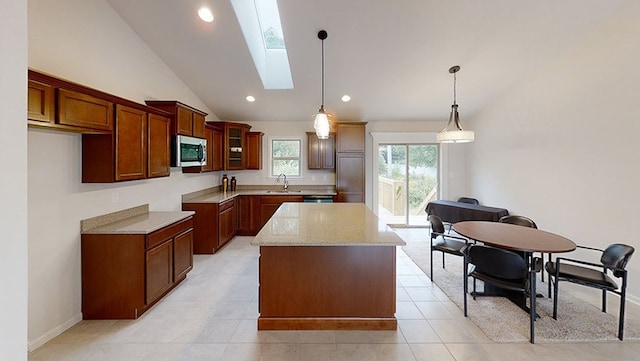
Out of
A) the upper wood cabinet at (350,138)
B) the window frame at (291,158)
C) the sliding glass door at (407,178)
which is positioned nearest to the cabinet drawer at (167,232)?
the window frame at (291,158)

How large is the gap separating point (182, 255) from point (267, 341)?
1663mm

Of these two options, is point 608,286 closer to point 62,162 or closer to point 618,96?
point 618,96

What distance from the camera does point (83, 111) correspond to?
2.32m

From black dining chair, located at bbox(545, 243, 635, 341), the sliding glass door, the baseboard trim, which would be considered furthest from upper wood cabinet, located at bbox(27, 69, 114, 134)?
the sliding glass door

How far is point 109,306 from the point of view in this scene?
2668 millimetres

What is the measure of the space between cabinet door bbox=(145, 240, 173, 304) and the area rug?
3115 mm

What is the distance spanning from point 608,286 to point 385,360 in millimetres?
2066

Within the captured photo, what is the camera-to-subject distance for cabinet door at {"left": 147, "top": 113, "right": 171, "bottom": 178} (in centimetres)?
319

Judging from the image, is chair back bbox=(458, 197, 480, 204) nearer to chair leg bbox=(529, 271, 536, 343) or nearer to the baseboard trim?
chair leg bbox=(529, 271, 536, 343)

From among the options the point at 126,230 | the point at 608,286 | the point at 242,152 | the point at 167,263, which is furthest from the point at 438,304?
the point at 242,152

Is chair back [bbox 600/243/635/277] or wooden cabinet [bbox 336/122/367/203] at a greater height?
wooden cabinet [bbox 336/122/367/203]

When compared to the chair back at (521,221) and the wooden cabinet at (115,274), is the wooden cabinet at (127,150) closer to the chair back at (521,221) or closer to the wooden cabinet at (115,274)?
the wooden cabinet at (115,274)

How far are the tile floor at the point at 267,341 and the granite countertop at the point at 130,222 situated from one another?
0.84m

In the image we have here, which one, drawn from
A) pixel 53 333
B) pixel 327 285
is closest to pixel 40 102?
pixel 53 333
